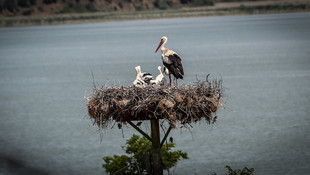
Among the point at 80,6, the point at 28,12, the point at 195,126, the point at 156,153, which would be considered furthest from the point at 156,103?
the point at 80,6

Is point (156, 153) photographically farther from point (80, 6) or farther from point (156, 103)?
point (80, 6)

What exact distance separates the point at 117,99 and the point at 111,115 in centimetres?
33

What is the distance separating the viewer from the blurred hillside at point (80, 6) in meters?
150

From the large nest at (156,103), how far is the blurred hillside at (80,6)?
14105 cm

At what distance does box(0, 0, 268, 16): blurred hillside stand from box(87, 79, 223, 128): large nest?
141m

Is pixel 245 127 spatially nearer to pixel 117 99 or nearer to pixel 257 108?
pixel 257 108

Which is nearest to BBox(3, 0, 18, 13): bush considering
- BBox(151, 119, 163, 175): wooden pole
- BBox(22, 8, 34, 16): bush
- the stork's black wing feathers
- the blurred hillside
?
the blurred hillside

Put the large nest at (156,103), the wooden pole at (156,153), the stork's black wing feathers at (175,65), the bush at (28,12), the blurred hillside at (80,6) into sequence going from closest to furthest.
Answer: the large nest at (156,103) < the wooden pole at (156,153) < the stork's black wing feathers at (175,65) < the bush at (28,12) < the blurred hillside at (80,6)

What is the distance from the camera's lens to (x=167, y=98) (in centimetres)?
1168

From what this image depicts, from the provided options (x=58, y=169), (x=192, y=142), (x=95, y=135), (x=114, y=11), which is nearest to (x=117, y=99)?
(x=58, y=169)

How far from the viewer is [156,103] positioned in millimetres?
11703

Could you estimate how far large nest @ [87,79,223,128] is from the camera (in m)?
11.7

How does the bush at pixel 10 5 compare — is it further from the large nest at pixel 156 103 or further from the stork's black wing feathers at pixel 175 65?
the large nest at pixel 156 103

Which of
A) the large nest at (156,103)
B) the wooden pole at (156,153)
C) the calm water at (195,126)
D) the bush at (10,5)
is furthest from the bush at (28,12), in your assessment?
the large nest at (156,103)
